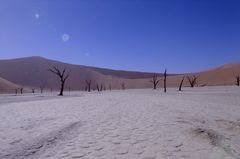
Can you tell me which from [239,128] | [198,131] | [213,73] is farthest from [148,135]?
[213,73]

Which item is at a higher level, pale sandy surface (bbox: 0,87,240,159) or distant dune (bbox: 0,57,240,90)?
distant dune (bbox: 0,57,240,90)

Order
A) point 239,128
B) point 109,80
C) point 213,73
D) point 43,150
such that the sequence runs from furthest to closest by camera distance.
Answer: point 109,80 < point 213,73 < point 239,128 < point 43,150

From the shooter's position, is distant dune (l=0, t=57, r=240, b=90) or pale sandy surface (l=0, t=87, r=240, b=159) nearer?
pale sandy surface (l=0, t=87, r=240, b=159)

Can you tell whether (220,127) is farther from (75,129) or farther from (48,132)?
(48,132)

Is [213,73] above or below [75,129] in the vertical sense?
above

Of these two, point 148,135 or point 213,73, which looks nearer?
point 148,135

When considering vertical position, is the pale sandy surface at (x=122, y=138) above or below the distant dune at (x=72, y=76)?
below

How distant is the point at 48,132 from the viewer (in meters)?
9.08

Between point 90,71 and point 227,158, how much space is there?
155159 millimetres

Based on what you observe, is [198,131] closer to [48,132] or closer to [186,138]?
[186,138]

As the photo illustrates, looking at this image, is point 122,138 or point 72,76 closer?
point 122,138

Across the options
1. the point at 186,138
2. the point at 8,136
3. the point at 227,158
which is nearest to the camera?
the point at 227,158

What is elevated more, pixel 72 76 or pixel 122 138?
pixel 72 76

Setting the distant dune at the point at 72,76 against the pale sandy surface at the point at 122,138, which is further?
the distant dune at the point at 72,76
